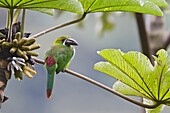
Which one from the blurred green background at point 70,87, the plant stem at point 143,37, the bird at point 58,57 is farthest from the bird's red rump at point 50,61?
the blurred green background at point 70,87

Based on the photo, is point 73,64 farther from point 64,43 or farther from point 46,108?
point 64,43

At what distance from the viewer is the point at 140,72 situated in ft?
2.07

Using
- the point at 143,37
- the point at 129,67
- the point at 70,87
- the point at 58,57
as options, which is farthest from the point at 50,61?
the point at 70,87

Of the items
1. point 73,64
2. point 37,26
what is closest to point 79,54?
point 73,64

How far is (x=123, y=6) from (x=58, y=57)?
0.36ft

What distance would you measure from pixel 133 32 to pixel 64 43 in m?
2.33

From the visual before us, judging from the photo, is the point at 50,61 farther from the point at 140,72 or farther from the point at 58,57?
the point at 140,72

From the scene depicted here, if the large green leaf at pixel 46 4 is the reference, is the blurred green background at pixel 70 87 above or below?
below

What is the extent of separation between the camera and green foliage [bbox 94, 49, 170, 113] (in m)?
0.62

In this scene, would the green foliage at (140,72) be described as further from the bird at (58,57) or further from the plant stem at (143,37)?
the plant stem at (143,37)

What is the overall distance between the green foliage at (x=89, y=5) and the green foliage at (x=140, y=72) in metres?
0.06

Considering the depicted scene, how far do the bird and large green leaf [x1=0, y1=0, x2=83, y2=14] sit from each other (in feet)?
0.20

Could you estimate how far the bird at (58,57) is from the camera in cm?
58

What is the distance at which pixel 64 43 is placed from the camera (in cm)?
63
